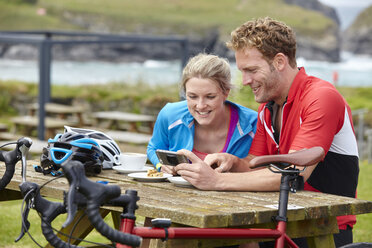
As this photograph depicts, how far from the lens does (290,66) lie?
3535mm

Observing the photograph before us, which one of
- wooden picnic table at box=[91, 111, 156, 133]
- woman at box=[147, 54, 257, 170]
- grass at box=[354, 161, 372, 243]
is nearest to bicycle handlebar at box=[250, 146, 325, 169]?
woman at box=[147, 54, 257, 170]

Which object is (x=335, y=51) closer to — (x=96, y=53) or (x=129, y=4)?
(x=129, y=4)

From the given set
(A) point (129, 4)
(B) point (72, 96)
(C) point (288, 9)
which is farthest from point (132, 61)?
(B) point (72, 96)

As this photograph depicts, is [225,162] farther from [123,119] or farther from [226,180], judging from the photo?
[123,119]

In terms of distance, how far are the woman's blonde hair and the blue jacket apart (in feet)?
0.63

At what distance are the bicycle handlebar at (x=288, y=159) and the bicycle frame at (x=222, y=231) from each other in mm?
48

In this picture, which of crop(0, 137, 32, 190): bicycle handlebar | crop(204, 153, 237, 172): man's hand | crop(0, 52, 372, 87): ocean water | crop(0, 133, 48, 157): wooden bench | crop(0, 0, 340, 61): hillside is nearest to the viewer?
crop(0, 137, 32, 190): bicycle handlebar

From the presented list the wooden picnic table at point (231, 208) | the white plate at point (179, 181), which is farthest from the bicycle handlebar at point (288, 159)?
the white plate at point (179, 181)

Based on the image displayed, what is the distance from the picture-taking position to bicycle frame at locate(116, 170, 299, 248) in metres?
2.33

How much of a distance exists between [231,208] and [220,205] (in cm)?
7

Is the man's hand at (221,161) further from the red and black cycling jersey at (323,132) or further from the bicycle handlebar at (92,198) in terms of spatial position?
the bicycle handlebar at (92,198)

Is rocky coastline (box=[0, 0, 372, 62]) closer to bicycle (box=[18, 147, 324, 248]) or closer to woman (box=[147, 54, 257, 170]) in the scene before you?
woman (box=[147, 54, 257, 170])

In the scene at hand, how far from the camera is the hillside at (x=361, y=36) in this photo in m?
127

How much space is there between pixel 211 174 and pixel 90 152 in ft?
2.17
